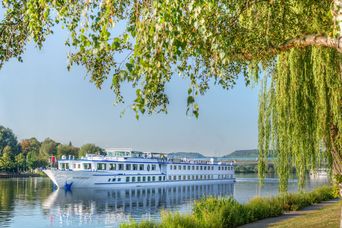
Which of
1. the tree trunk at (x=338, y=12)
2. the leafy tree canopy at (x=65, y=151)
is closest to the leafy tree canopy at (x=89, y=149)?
the leafy tree canopy at (x=65, y=151)

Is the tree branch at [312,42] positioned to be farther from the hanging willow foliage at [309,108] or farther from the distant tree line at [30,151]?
the distant tree line at [30,151]

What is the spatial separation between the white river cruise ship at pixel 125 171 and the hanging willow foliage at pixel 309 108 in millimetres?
58818

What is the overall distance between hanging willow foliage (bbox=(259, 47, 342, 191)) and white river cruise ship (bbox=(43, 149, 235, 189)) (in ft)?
193

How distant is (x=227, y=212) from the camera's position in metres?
20.6

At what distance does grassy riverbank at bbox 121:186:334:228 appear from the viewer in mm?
18414

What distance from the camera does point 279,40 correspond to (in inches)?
445

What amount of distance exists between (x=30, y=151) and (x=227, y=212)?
443 ft

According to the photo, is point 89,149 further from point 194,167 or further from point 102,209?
point 102,209

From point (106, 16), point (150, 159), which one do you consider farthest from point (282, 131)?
point (150, 159)

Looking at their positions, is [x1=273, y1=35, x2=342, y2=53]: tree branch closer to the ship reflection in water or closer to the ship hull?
the ship reflection in water

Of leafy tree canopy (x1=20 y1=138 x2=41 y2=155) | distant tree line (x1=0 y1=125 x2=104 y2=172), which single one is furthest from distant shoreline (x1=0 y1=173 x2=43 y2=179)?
leafy tree canopy (x1=20 y1=138 x2=41 y2=155)

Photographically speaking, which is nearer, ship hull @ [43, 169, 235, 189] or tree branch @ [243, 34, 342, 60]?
tree branch @ [243, 34, 342, 60]

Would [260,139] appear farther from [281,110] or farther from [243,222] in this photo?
[243,222]

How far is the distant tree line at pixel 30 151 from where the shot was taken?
401 feet
